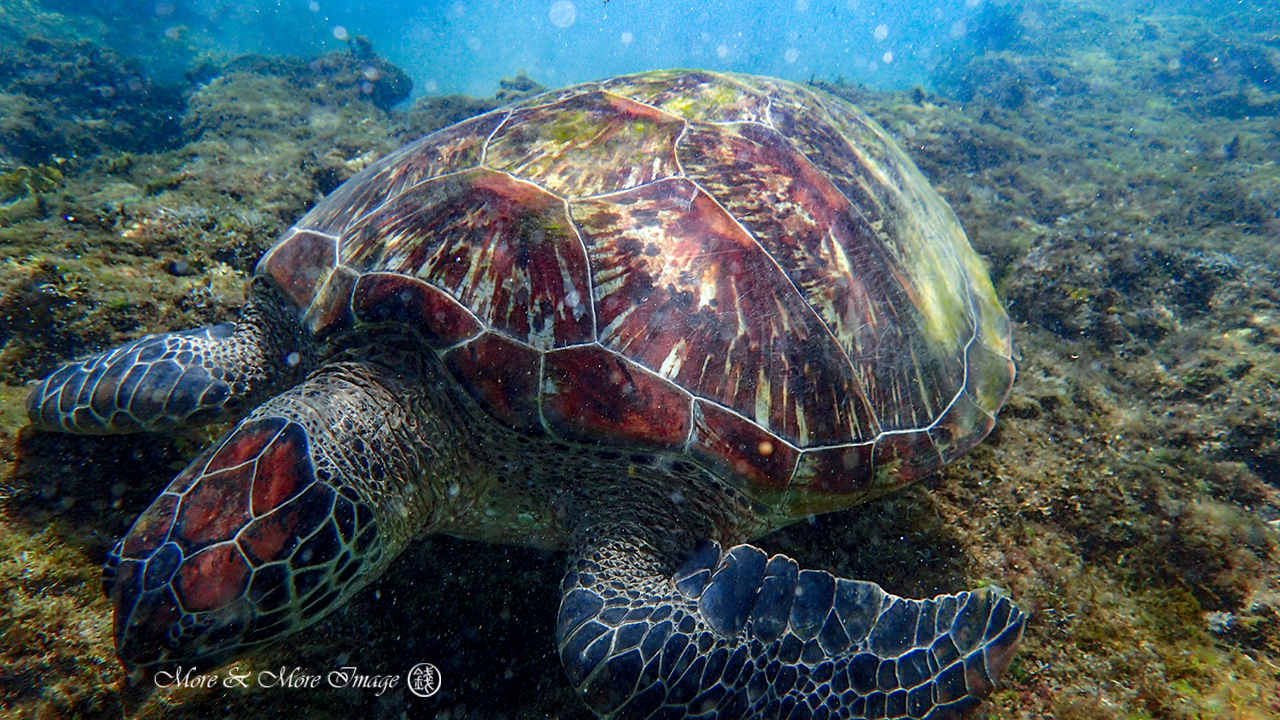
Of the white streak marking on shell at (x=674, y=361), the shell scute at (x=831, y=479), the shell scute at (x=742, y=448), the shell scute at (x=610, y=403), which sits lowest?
the shell scute at (x=831, y=479)

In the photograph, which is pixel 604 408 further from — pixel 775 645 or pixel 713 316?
pixel 775 645

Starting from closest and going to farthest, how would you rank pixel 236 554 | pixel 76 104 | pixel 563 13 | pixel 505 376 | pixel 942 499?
pixel 236 554 < pixel 505 376 < pixel 942 499 < pixel 76 104 < pixel 563 13

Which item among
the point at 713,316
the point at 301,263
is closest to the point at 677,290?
the point at 713,316

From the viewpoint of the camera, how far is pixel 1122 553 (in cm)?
209

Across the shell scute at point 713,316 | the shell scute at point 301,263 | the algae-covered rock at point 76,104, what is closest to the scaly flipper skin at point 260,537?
the shell scute at point 301,263

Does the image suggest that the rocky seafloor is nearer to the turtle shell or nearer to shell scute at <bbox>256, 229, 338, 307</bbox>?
the turtle shell

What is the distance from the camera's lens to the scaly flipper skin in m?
1.41

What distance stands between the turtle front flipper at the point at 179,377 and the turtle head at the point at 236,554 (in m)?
0.82

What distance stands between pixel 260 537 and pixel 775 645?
1714mm

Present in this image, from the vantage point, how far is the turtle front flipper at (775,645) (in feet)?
5.25

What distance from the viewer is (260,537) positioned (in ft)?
4.81

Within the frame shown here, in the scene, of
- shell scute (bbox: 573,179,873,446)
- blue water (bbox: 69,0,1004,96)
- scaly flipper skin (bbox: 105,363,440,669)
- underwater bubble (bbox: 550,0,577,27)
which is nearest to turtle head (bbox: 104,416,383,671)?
scaly flipper skin (bbox: 105,363,440,669)

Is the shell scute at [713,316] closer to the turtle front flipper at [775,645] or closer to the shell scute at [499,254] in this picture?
the shell scute at [499,254]

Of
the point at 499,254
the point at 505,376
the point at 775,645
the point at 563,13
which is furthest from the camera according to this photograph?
the point at 563,13
